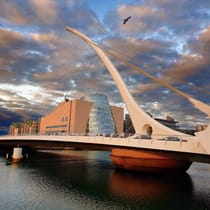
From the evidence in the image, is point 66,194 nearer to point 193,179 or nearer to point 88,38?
point 193,179

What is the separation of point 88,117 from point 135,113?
228 feet

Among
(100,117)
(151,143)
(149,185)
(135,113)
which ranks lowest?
(149,185)

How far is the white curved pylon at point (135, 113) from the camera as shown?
1132 inches

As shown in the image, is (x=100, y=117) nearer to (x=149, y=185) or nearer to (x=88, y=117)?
(x=88, y=117)

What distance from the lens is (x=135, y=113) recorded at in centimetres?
3234

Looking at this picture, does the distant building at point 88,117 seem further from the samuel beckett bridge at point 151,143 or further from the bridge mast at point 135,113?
the samuel beckett bridge at point 151,143

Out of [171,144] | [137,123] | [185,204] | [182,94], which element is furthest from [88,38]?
[185,204]

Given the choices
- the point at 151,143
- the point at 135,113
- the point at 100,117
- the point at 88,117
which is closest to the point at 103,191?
the point at 151,143

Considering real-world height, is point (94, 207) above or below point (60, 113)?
below

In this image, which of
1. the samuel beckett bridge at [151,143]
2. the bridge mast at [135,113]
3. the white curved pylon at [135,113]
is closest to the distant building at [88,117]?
the white curved pylon at [135,113]

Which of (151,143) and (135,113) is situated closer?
(151,143)

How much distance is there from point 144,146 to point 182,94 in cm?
650

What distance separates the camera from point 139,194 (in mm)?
21750

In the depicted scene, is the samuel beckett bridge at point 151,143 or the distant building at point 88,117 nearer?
the samuel beckett bridge at point 151,143
